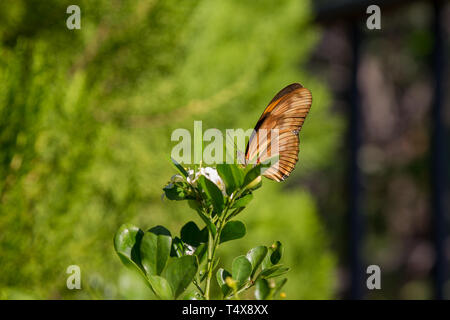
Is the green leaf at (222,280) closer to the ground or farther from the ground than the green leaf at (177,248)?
closer to the ground

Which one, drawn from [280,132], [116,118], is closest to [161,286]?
[280,132]

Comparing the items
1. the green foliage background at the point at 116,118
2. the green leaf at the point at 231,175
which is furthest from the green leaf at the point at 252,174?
the green foliage background at the point at 116,118

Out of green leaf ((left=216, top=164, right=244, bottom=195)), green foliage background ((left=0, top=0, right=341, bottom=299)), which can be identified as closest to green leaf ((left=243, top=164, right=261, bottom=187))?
green leaf ((left=216, top=164, right=244, bottom=195))

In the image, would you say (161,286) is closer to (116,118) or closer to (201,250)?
(201,250)

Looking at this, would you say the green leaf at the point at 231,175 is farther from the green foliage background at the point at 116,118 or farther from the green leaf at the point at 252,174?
the green foliage background at the point at 116,118

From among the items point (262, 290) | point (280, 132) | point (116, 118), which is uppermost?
point (116, 118)

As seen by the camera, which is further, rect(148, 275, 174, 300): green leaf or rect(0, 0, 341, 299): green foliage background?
rect(0, 0, 341, 299): green foliage background

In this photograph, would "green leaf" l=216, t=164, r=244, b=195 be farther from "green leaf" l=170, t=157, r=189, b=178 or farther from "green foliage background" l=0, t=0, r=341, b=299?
"green foliage background" l=0, t=0, r=341, b=299

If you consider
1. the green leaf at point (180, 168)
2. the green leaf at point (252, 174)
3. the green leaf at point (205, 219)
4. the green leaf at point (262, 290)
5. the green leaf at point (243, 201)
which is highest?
the green leaf at point (180, 168)
